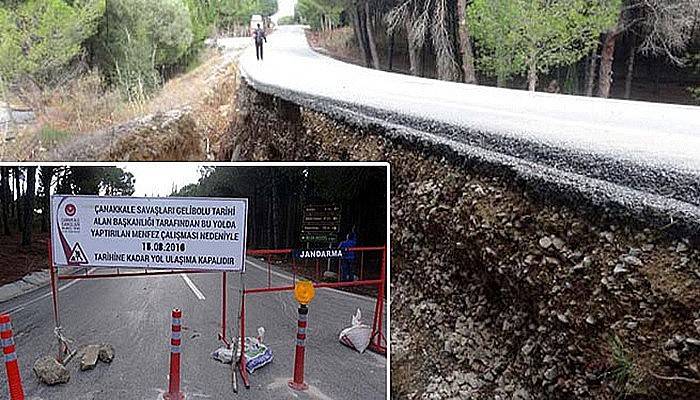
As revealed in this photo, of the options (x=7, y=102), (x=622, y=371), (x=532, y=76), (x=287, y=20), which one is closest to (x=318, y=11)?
(x=287, y=20)

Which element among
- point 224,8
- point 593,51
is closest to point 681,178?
point 593,51

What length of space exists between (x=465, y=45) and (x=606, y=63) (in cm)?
251

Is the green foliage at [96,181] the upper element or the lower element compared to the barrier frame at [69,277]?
upper

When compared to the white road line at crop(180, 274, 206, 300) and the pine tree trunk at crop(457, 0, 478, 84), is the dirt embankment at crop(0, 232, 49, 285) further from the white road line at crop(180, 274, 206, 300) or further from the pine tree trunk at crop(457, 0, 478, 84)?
the pine tree trunk at crop(457, 0, 478, 84)

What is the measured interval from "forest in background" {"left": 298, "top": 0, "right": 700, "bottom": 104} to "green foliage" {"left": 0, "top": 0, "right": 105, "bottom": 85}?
5.25 metres

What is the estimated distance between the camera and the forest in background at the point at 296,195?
4.85ft

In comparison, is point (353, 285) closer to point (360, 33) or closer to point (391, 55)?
point (391, 55)

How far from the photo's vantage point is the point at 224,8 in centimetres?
1482

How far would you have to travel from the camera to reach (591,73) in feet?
33.3

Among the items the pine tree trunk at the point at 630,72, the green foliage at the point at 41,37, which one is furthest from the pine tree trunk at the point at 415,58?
the green foliage at the point at 41,37

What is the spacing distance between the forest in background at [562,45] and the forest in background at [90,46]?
4.37 meters

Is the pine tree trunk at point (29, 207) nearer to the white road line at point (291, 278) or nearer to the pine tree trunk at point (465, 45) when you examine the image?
the white road line at point (291, 278)

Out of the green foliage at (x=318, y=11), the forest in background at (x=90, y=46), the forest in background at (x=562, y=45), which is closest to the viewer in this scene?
the forest in background at (x=90, y=46)

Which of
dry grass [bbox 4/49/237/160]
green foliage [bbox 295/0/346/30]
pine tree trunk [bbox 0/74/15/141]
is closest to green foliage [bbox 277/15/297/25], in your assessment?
green foliage [bbox 295/0/346/30]
